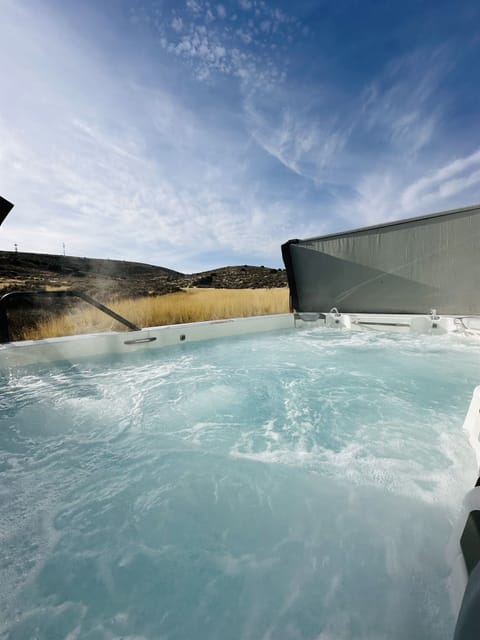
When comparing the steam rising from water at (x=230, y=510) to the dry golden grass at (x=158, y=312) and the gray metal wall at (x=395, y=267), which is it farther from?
the gray metal wall at (x=395, y=267)

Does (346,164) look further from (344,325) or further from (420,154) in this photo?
(344,325)

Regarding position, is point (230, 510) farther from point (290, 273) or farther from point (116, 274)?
point (116, 274)

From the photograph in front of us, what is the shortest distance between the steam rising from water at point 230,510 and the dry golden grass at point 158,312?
1.66m

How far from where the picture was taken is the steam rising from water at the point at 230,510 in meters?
0.68

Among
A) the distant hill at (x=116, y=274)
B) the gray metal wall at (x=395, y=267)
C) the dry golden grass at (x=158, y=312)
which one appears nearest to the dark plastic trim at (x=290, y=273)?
the gray metal wall at (x=395, y=267)

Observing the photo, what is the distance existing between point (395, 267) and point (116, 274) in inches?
650

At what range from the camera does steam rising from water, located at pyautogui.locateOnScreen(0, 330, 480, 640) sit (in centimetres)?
68

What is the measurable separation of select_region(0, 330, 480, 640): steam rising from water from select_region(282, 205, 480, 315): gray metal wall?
8.66 ft

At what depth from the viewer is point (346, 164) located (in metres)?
5.07

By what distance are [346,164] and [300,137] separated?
1108 mm

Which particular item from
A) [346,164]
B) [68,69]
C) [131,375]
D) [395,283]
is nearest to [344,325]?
[395,283]

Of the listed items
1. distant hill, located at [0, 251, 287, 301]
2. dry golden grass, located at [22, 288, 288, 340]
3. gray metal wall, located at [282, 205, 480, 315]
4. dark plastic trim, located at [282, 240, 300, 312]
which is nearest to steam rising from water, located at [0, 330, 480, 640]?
dry golden grass, located at [22, 288, 288, 340]

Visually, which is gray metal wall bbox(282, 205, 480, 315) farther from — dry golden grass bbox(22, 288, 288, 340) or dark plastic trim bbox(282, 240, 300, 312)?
dry golden grass bbox(22, 288, 288, 340)

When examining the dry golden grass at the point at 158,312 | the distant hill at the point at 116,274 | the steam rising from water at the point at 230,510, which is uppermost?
the distant hill at the point at 116,274
